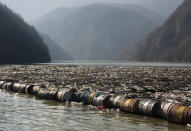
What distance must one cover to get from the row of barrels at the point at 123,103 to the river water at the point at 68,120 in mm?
423

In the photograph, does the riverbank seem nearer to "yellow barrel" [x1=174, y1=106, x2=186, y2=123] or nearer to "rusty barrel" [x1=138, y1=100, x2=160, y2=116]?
"rusty barrel" [x1=138, y1=100, x2=160, y2=116]

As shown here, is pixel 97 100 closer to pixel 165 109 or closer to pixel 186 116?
pixel 165 109

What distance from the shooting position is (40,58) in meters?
194

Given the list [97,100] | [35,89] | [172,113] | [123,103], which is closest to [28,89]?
[35,89]

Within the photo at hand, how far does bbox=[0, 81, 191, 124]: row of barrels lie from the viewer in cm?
1755

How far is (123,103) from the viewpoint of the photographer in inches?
840

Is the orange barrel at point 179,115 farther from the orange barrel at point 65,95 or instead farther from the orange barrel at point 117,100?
the orange barrel at point 65,95

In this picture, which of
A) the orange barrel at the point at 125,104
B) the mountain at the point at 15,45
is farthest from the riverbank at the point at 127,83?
the mountain at the point at 15,45

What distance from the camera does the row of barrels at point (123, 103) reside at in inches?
691

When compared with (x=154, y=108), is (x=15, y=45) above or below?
above

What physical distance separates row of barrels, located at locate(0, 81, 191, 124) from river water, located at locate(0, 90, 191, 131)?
423mm

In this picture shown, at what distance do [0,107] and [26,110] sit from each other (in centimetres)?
232

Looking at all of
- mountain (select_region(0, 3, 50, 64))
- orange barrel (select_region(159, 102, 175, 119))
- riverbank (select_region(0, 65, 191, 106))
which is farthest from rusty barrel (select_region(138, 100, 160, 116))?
mountain (select_region(0, 3, 50, 64))

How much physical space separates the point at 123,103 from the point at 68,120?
434 centimetres
